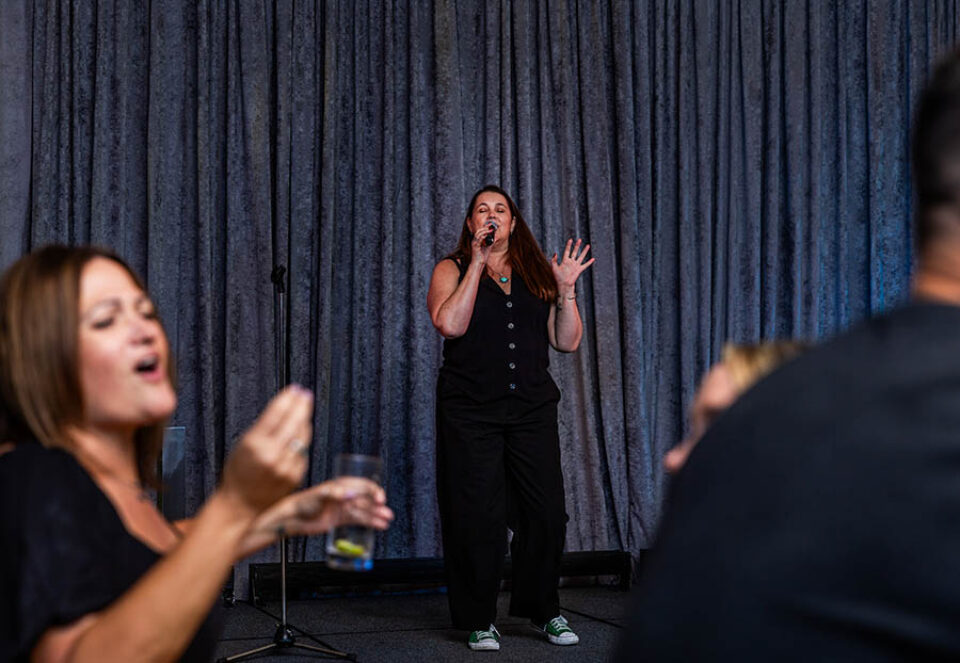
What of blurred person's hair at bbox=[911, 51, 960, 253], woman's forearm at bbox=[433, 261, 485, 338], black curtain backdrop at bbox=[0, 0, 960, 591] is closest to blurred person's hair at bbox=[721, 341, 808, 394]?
blurred person's hair at bbox=[911, 51, 960, 253]

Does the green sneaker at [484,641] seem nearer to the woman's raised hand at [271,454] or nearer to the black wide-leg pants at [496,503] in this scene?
the black wide-leg pants at [496,503]

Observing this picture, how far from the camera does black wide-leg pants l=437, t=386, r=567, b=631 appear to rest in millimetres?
3693

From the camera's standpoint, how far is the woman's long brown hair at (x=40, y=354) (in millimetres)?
1261

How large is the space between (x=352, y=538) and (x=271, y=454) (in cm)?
38

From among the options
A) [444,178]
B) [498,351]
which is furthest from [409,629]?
[444,178]

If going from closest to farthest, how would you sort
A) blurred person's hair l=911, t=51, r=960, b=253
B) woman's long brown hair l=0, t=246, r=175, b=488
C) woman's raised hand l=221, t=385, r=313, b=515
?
blurred person's hair l=911, t=51, r=960, b=253, woman's raised hand l=221, t=385, r=313, b=515, woman's long brown hair l=0, t=246, r=175, b=488

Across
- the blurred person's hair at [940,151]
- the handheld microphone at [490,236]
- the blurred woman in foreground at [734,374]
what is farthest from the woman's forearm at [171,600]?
the handheld microphone at [490,236]

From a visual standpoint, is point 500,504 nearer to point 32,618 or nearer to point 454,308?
point 454,308

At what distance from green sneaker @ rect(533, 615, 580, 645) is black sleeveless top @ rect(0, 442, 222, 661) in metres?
2.67

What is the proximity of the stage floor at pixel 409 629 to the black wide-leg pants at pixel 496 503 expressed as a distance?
0.14m

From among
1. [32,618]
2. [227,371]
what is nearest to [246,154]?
[227,371]

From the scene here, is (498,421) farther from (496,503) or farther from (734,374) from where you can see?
(734,374)

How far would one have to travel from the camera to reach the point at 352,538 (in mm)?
1400

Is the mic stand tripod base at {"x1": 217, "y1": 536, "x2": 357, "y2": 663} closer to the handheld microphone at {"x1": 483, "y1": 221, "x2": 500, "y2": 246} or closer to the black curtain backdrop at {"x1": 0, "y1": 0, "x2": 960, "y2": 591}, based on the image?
the black curtain backdrop at {"x1": 0, "y1": 0, "x2": 960, "y2": 591}
